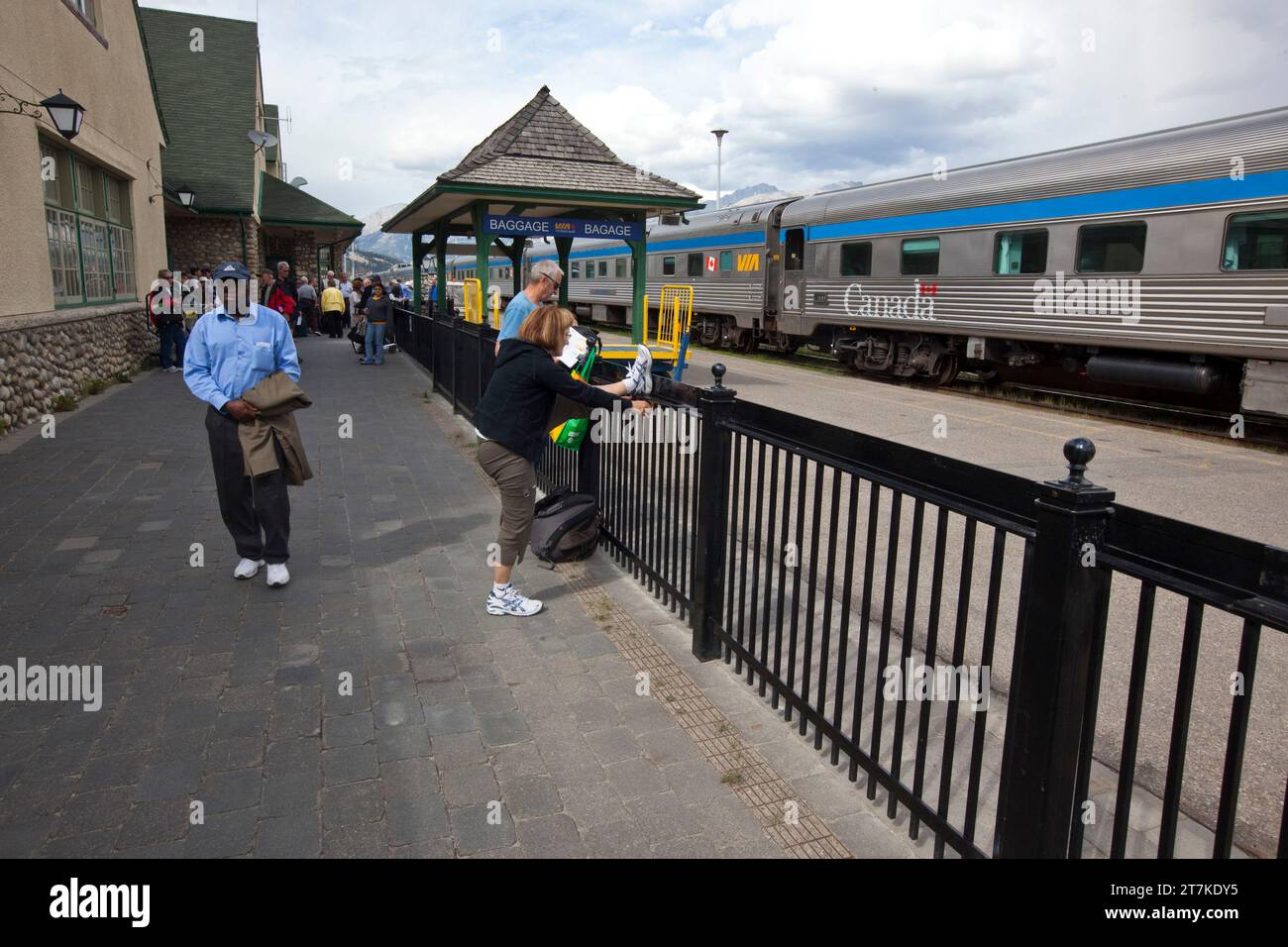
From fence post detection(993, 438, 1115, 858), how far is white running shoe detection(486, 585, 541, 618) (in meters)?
2.89

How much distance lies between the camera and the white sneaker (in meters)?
5.16

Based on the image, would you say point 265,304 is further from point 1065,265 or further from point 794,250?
point 1065,265

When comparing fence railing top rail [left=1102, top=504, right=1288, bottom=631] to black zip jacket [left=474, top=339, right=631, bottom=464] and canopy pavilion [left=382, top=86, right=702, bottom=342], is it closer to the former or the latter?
black zip jacket [left=474, top=339, right=631, bottom=464]

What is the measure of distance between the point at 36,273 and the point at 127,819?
10292 millimetres

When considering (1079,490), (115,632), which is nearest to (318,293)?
(115,632)

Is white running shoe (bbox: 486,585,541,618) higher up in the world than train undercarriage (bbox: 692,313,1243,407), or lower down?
lower down

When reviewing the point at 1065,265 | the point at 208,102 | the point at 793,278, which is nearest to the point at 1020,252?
the point at 1065,265

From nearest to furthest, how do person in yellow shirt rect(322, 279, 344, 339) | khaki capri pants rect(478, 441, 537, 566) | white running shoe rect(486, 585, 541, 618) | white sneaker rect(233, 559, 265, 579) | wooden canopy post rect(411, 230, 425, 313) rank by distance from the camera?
khaki capri pants rect(478, 441, 537, 566)
white running shoe rect(486, 585, 541, 618)
white sneaker rect(233, 559, 265, 579)
wooden canopy post rect(411, 230, 425, 313)
person in yellow shirt rect(322, 279, 344, 339)

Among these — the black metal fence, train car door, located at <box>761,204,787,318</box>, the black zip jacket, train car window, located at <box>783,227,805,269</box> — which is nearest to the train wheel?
train car door, located at <box>761,204,787,318</box>

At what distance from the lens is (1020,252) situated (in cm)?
1338

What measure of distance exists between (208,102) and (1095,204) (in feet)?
78.4

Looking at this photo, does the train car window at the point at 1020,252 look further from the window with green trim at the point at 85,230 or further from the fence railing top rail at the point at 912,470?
the window with green trim at the point at 85,230

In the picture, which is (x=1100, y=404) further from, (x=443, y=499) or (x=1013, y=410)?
(x=443, y=499)

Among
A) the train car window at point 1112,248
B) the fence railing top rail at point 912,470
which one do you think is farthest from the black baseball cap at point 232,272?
the train car window at point 1112,248
